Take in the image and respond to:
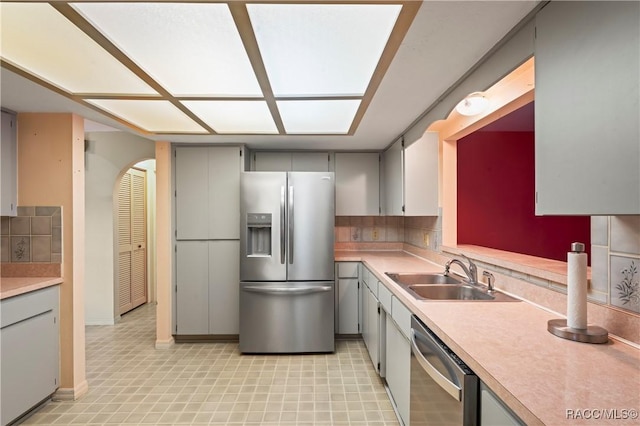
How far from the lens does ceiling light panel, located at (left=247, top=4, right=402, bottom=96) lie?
1.21 meters

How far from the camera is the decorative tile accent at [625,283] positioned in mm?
1074

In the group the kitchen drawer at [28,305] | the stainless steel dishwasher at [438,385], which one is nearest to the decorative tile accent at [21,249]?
the kitchen drawer at [28,305]

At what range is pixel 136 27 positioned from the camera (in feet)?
4.29

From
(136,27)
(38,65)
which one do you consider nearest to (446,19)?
(136,27)

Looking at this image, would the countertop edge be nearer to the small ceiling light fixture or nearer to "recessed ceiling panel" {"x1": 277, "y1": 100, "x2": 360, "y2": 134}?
"recessed ceiling panel" {"x1": 277, "y1": 100, "x2": 360, "y2": 134}

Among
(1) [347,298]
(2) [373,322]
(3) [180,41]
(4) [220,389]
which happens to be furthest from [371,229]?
(3) [180,41]

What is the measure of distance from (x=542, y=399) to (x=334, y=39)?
1458 mm

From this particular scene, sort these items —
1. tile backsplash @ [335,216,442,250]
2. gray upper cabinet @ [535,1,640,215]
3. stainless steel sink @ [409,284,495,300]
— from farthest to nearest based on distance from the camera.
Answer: tile backsplash @ [335,216,442,250]
stainless steel sink @ [409,284,495,300]
gray upper cabinet @ [535,1,640,215]

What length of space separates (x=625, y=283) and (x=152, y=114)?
2.90 m

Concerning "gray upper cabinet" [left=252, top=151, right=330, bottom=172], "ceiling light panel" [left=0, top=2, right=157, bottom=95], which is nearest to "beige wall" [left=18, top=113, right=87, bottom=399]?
"ceiling light panel" [left=0, top=2, right=157, bottom=95]

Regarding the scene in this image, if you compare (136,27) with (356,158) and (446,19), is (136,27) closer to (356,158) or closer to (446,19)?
(446,19)

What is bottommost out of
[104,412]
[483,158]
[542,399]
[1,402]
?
[104,412]

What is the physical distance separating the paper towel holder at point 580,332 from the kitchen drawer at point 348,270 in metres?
2.23

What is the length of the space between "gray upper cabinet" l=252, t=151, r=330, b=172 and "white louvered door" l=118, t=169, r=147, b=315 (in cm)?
204
